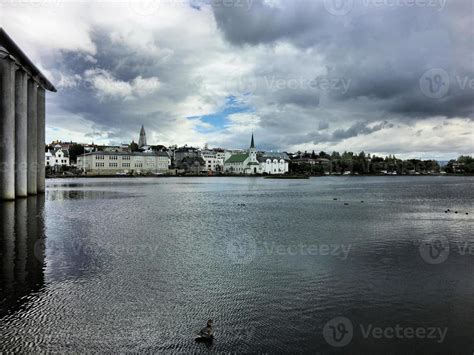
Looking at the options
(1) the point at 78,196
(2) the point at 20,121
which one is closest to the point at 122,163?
(1) the point at 78,196

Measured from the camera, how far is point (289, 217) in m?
29.6

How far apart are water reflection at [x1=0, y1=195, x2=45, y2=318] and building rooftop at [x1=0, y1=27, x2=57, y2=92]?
607 inches

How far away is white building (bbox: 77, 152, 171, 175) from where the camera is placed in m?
158

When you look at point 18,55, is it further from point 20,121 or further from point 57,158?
point 57,158

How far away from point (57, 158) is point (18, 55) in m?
135

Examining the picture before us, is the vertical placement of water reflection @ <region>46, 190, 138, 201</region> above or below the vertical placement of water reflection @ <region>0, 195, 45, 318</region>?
below

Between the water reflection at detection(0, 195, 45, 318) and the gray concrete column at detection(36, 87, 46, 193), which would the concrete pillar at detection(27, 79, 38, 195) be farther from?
the water reflection at detection(0, 195, 45, 318)

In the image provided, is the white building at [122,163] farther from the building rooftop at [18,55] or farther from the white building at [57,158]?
the building rooftop at [18,55]

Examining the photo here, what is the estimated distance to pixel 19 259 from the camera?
14.4 m

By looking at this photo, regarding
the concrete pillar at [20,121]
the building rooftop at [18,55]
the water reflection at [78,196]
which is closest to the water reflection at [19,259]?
the concrete pillar at [20,121]

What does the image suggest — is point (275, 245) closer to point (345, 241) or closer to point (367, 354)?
point (345, 241)

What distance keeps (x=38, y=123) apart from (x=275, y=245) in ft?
147

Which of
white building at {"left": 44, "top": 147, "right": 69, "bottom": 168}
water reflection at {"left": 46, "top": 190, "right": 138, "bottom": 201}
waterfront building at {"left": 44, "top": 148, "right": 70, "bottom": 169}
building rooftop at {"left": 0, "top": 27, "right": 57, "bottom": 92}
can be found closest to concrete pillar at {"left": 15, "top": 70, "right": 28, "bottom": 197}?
building rooftop at {"left": 0, "top": 27, "right": 57, "bottom": 92}

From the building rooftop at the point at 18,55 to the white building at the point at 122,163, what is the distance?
377ft
